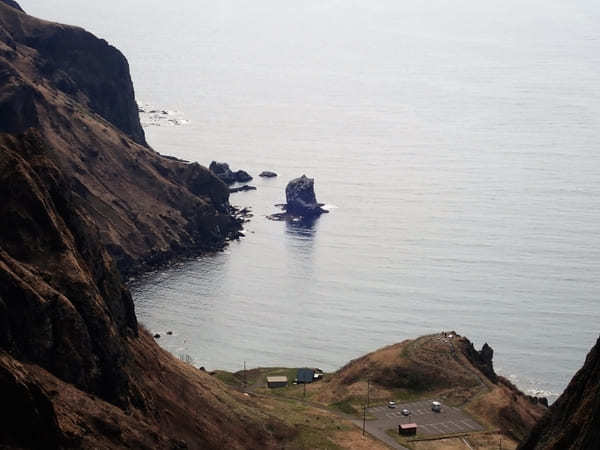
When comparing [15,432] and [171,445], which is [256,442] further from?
[15,432]

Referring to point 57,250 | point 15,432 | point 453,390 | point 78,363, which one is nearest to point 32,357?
point 78,363

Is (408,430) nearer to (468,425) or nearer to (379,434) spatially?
(379,434)

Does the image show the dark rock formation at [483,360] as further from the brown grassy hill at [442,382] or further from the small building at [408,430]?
Result: the small building at [408,430]

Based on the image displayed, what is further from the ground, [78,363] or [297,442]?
[78,363]

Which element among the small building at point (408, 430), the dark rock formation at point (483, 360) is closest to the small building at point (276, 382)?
the dark rock formation at point (483, 360)

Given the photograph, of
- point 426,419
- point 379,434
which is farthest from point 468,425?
point 379,434

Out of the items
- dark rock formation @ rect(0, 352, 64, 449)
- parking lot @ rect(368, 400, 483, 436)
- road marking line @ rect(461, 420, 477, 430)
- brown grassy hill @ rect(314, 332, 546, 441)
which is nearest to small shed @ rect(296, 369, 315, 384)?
brown grassy hill @ rect(314, 332, 546, 441)

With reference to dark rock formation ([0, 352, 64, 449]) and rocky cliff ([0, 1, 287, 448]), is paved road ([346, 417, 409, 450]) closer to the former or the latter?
rocky cliff ([0, 1, 287, 448])
